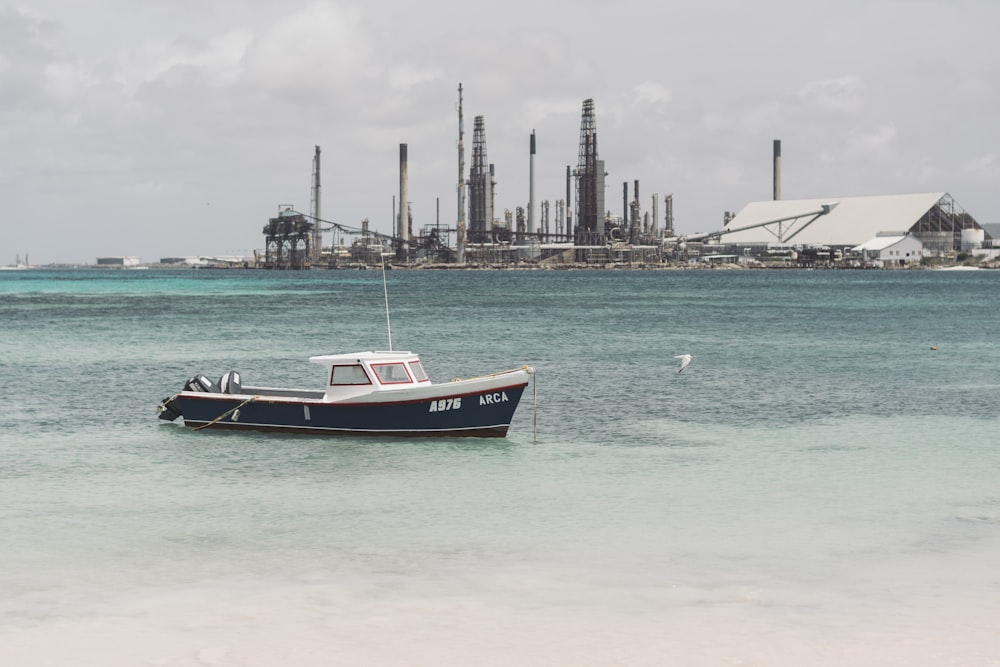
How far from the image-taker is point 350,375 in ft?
92.5

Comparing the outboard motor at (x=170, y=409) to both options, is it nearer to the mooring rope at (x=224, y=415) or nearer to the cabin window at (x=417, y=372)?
the mooring rope at (x=224, y=415)

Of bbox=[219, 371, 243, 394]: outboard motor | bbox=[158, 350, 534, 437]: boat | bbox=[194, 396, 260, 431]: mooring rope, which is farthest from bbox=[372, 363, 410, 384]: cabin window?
bbox=[219, 371, 243, 394]: outboard motor

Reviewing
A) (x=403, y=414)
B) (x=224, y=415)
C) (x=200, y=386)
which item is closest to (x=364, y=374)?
(x=403, y=414)

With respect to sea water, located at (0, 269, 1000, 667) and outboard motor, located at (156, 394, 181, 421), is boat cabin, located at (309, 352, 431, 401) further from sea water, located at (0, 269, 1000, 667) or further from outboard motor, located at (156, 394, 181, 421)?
outboard motor, located at (156, 394, 181, 421)

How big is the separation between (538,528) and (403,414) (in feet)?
30.2

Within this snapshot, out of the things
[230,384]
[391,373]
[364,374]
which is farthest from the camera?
[230,384]

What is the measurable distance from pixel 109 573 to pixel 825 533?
1131 centimetres

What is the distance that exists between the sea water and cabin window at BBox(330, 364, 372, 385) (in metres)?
1.49

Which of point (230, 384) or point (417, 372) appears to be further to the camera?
point (230, 384)

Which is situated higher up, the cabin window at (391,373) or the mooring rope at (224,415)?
the cabin window at (391,373)

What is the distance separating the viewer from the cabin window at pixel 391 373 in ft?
92.4

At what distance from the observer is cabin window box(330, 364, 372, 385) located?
92.2 feet

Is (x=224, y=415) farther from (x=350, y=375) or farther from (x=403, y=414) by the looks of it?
(x=403, y=414)

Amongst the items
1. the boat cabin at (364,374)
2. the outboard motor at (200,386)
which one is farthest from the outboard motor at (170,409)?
the boat cabin at (364,374)
